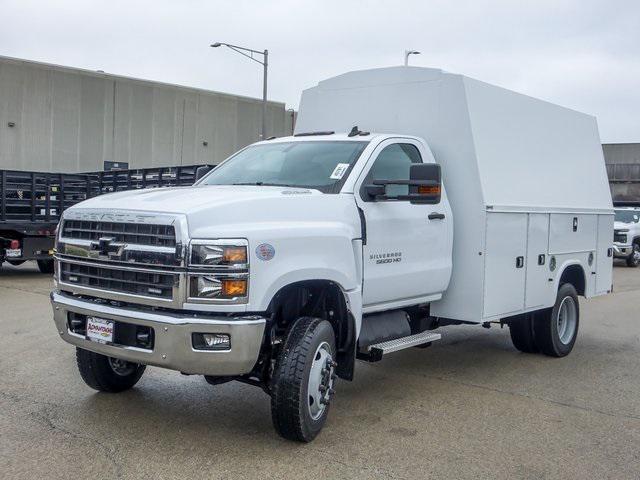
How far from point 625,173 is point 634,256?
59.2ft

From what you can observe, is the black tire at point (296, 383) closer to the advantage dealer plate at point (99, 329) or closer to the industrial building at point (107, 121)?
the advantage dealer plate at point (99, 329)

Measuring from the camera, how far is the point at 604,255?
30.3 feet

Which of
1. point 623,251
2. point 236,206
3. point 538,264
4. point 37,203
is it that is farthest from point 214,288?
point 623,251

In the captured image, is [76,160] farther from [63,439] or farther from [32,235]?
[63,439]

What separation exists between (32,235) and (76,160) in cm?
2095

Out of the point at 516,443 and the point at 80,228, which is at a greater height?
the point at 80,228

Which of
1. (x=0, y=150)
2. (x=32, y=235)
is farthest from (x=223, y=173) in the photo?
(x=0, y=150)

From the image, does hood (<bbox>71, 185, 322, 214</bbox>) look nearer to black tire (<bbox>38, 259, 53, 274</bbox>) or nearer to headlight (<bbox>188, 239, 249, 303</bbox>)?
headlight (<bbox>188, 239, 249, 303</bbox>)

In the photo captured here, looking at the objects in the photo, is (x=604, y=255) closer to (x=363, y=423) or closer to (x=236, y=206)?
(x=363, y=423)

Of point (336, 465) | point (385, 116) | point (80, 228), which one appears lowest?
point (336, 465)

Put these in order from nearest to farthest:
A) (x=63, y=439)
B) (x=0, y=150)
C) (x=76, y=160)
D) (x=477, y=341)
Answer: (x=63, y=439) → (x=477, y=341) → (x=0, y=150) → (x=76, y=160)

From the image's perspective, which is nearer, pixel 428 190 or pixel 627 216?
pixel 428 190

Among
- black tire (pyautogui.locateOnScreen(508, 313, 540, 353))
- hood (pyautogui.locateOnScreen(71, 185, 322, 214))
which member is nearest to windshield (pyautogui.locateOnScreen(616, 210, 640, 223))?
black tire (pyautogui.locateOnScreen(508, 313, 540, 353))

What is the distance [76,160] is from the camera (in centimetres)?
3525
